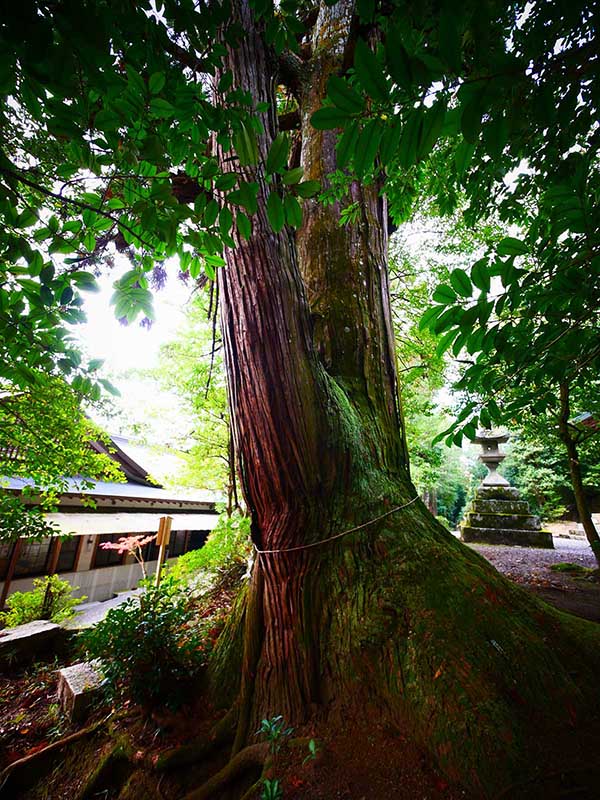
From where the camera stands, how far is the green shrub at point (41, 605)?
545cm

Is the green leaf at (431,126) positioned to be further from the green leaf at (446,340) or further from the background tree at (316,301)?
the green leaf at (446,340)

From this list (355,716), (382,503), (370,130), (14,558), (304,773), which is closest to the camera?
(370,130)

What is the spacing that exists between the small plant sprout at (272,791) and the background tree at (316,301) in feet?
1.09

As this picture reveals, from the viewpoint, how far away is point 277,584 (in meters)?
1.80

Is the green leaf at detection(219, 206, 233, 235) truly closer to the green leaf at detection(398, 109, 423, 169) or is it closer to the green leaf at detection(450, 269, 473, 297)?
the green leaf at detection(398, 109, 423, 169)

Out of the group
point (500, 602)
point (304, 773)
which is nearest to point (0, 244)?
point (304, 773)

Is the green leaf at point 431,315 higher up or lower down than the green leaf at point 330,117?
lower down

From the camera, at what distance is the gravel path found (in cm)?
296

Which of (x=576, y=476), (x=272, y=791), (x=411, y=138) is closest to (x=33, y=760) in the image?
(x=272, y=791)

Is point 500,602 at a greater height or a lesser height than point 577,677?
greater

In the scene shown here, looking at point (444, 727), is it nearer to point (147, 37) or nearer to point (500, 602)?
point (500, 602)

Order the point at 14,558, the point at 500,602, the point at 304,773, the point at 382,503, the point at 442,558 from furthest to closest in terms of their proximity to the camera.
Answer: the point at 14,558
the point at 382,503
the point at 442,558
the point at 500,602
the point at 304,773

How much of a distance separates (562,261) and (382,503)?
1.47 metres

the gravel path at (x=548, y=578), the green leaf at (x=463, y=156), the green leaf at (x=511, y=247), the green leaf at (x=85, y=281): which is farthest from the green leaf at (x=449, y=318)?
the gravel path at (x=548, y=578)
